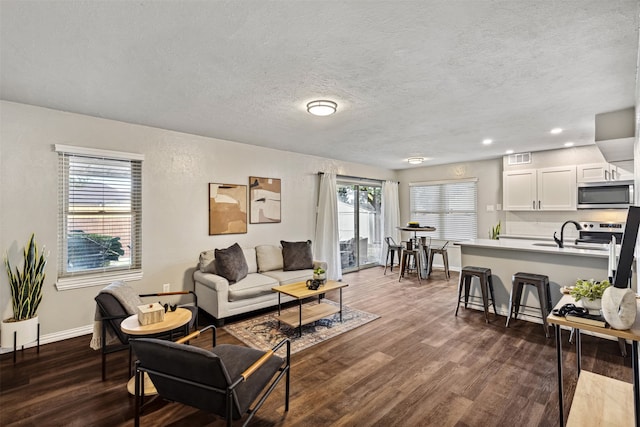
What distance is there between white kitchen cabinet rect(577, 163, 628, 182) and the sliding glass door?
3.98m

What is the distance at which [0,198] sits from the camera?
2994 mm

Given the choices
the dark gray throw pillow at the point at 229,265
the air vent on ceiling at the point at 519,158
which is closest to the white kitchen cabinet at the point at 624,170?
the air vent on ceiling at the point at 519,158

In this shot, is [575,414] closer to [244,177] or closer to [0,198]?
[244,177]

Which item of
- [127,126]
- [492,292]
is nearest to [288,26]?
[127,126]

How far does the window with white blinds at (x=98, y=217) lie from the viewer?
339cm

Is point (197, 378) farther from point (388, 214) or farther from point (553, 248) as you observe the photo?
point (388, 214)

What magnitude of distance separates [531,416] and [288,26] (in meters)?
3.12

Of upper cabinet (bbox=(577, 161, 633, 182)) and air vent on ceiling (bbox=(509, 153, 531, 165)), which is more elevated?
air vent on ceiling (bbox=(509, 153, 531, 165))

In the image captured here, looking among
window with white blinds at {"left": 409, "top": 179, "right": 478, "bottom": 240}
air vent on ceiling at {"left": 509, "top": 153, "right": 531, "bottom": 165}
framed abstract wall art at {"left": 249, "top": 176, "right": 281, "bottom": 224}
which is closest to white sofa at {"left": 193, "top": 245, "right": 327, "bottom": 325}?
framed abstract wall art at {"left": 249, "top": 176, "right": 281, "bottom": 224}

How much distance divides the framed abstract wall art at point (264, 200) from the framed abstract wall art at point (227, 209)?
152 mm

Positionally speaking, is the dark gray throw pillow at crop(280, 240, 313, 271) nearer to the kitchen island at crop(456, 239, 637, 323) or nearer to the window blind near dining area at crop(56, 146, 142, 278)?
the window blind near dining area at crop(56, 146, 142, 278)

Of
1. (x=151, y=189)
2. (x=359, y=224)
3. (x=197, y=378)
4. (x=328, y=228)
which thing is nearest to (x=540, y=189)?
→ (x=359, y=224)

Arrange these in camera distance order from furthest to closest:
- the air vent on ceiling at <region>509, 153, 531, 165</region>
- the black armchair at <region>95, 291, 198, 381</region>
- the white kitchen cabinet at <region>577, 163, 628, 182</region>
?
the air vent on ceiling at <region>509, 153, 531, 165</region> < the white kitchen cabinet at <region>577, 163, 628, 182</region> < the black armchair at <region>95, 291, 198, 381</region>

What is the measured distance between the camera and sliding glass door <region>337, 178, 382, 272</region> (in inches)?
274
